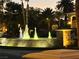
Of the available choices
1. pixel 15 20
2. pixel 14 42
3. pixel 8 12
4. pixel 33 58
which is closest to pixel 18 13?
pixel 8 12

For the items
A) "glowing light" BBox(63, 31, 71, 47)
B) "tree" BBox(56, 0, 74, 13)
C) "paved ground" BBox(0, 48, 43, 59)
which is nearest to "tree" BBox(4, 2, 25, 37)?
"tree" BBox(56, 0, 74, 13)

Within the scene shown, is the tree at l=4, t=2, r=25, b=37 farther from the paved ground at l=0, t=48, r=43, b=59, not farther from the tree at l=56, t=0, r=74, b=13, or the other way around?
the paved ground at l=0, t=48, r=43, b=59

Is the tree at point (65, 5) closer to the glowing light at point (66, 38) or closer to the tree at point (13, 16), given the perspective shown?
the tree at point (13, 16)

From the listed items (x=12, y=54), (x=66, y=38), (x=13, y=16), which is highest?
(x=13, y=16)

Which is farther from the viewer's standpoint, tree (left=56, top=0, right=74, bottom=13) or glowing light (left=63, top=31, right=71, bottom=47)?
tree (left=56, top=0, right=74, bottom=13)

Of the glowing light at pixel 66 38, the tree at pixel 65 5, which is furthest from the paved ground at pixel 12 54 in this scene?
the tree at pixel 65 5

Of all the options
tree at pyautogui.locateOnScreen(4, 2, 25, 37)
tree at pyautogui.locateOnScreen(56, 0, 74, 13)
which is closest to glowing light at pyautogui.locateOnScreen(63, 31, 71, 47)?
tree at pyautogui.locateOnScreen(4, 2, 25, 37)

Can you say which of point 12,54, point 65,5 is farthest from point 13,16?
point 12,54

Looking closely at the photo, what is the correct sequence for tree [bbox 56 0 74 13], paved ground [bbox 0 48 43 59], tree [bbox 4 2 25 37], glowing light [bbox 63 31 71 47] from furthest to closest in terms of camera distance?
tree [bbox 56 0 74 13]
tree [bbox 4 2 25 37]
glowing light [bbox 63 31 71 47]
paved ground [bbox 0 48 43 59]

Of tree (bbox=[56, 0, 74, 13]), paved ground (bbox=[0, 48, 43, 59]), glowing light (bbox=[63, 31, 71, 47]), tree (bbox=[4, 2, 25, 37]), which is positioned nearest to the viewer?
paved ground (bbox=[0, 48, 43, 59])

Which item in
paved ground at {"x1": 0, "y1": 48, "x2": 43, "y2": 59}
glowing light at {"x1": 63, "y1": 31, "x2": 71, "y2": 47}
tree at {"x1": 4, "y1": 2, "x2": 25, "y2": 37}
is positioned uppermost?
tree at {"x1": 4, "y1": 2, "x2": 25, "y2": 37}

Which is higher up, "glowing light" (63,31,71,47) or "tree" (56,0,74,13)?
"tree" (56,0,74,13)

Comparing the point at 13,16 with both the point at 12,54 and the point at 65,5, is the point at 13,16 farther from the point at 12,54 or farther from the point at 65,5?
the point at 12,54

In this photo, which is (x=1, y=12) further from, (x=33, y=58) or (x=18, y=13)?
(x=33, y=58)
